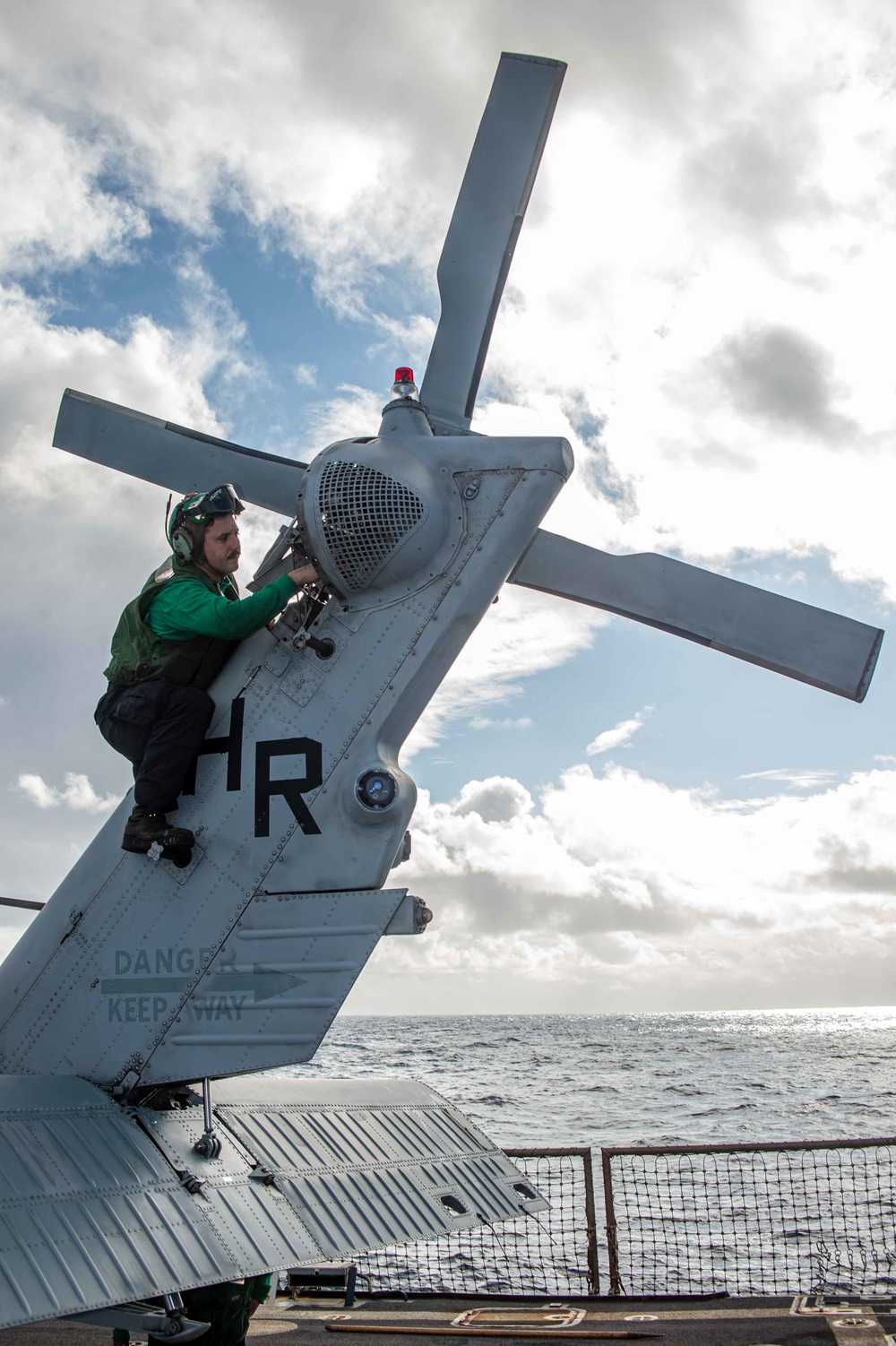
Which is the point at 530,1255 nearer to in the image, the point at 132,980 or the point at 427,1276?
the point at 427,1276

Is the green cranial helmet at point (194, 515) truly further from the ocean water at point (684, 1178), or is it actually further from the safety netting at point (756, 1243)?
the safety netting at point (756, 1243)

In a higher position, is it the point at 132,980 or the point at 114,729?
the point at 114,729

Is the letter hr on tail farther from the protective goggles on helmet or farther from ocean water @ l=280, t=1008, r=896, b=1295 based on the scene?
ocean water @ l=280, t=1008, r=896, b=1295

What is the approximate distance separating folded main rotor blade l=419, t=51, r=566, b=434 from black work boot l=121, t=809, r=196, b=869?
95.2 inches

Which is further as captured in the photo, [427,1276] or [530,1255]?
[530,1255]

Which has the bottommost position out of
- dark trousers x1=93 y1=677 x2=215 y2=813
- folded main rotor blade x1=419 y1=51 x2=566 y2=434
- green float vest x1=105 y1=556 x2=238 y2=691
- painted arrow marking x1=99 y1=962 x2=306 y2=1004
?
painted arrow marking x1=99 y1=962 x2=306 y2=1004

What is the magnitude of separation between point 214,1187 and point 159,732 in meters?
1.89

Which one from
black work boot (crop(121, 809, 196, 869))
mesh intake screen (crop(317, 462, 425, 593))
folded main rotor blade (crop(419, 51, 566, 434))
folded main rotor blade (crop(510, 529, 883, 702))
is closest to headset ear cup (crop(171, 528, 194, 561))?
mesh intake screen (crop(317, 462, 425, 593))

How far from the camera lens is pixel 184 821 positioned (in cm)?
452

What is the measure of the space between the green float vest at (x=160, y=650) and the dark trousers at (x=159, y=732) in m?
0.07

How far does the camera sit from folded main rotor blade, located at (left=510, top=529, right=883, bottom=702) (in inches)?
173

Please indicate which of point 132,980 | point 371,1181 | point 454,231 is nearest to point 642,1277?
point 371,1181

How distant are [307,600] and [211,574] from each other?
1.83ft

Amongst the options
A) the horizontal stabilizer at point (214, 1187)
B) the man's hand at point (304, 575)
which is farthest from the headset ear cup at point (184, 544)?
the horizontal stabilizer at point (214, 1187)
